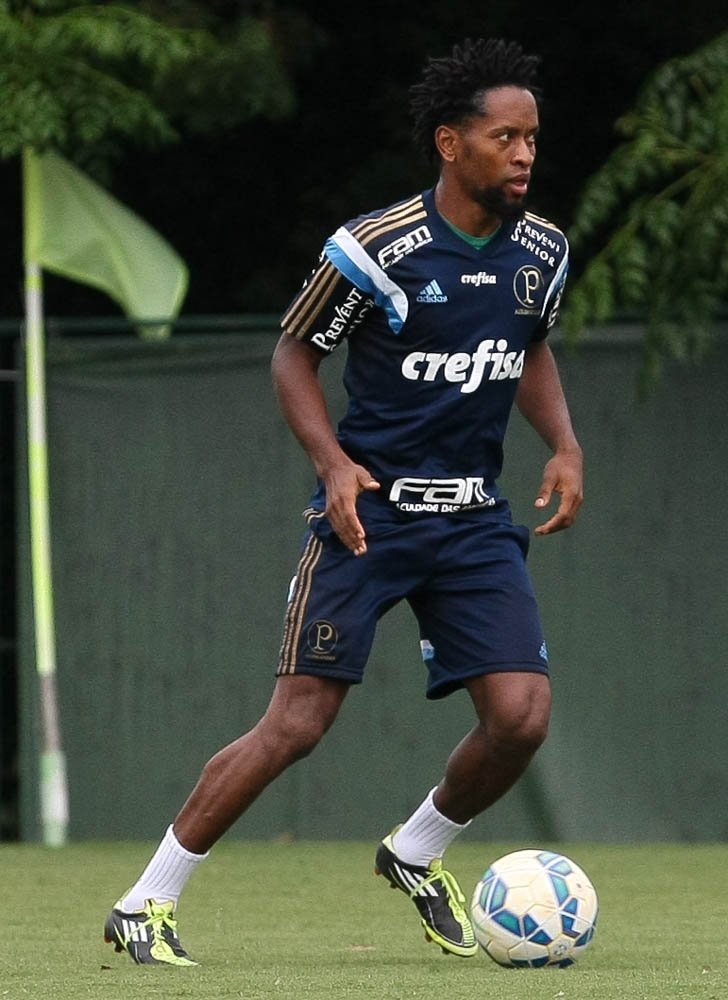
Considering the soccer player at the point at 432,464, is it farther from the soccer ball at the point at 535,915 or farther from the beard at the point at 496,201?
the soccer ball at the point at 535,915

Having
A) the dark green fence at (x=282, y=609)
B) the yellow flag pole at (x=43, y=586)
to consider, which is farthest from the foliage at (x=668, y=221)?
the yellow flag pole at (x=43, y=586)

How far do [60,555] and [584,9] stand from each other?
4.04 meters

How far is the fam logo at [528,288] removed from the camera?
5.79m

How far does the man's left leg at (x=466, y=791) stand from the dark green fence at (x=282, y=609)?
406 centimetres

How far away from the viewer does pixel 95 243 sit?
10.8 metres

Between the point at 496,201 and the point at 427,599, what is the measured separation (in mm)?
1042

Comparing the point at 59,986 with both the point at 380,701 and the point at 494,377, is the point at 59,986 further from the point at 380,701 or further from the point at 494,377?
the point at 380,701

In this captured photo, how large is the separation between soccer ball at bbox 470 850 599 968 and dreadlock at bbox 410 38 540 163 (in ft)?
6.33

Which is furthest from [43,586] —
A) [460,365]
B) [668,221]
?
[460,365]

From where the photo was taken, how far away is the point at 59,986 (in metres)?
5.12

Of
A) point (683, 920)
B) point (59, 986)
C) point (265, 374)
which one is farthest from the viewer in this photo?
point (265, 374)

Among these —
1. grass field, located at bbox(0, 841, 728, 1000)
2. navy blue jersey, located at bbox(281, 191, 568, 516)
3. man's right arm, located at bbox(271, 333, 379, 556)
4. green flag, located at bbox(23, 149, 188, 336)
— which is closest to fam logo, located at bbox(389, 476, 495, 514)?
navy blue jersey, located at bbox(281, 191, 568, 516)

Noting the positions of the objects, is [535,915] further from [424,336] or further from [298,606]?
[424,336]

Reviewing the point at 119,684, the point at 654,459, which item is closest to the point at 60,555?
the point at 119,684
